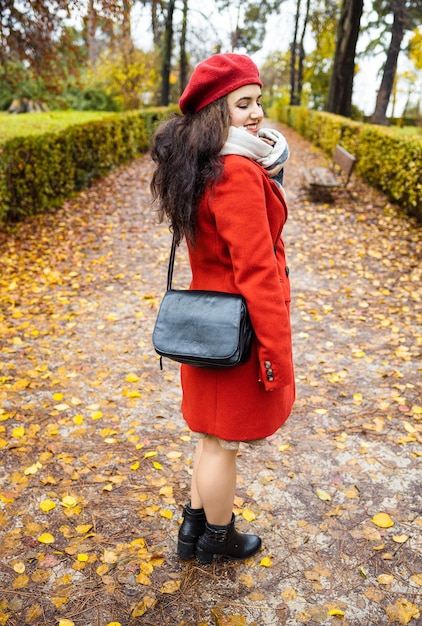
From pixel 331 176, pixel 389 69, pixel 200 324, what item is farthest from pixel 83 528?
pixel 389 69

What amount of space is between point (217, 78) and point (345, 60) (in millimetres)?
15146

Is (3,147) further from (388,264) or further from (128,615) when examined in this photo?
(128,615)

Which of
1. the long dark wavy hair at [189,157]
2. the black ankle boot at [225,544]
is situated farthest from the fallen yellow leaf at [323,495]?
the long dark wavy hair at [189,157]

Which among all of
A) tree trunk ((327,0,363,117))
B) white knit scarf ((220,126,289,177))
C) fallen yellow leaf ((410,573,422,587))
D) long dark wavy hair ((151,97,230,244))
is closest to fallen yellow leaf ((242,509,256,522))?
fallen yellow leaf ((410,573,422,587))

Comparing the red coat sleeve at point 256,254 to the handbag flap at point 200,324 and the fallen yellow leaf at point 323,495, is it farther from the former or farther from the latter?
the fallen yellow leaf at point 323,495

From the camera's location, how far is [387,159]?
352 inches

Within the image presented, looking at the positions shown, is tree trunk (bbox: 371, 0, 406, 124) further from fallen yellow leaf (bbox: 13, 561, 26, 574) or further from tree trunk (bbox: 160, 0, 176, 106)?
fallen yellow leaf (bbox: 13, 561, 26, 574)

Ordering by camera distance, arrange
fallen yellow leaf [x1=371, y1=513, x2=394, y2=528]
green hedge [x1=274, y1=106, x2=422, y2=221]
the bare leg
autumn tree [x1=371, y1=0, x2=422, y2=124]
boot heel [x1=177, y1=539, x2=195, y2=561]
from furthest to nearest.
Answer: autumn tree [x1=371, y1=0, x2=422, y2=124] < green hedge [x1=274, y1=106, x2=422, y2=221] < fallen yellow leaf [x1=371, y1=513, x2=394, y2=528] < boot heel [x1=177, y1=539, x2=195, y2=561] < the bare leg

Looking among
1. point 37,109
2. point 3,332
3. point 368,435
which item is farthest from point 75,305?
point 37,109

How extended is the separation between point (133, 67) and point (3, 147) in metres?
12.3

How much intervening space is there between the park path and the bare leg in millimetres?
441

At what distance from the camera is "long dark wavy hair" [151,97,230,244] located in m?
1.75

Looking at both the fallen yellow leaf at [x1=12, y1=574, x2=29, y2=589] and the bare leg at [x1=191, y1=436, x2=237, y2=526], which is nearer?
the bare leg at [x1=191, y1=436, x2=237, y2=526]

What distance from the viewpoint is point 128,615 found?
2.20m
